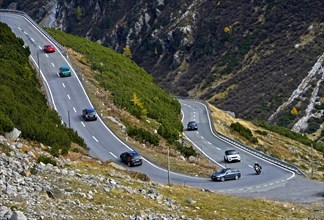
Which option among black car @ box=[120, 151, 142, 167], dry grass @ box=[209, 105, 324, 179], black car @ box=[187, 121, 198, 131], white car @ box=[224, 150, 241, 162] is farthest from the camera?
black car @ box=[187, 121, 198, 131]

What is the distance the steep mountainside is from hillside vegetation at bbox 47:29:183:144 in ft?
107

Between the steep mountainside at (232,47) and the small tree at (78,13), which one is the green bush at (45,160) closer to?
the steep mountainside at (232,47)

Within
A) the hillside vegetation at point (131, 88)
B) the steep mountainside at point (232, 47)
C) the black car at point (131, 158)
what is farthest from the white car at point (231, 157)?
the steep mountainside at point (232, 47)

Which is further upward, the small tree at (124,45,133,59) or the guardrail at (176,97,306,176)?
the small tree at (124,45,133,59)

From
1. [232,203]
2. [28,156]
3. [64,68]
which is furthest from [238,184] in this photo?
[64,68]

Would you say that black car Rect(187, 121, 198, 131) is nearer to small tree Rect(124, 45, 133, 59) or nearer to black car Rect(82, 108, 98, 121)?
black car Rect(82, 108, 98, 121)

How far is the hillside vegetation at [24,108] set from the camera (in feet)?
107

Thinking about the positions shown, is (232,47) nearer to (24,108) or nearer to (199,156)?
(199,156)

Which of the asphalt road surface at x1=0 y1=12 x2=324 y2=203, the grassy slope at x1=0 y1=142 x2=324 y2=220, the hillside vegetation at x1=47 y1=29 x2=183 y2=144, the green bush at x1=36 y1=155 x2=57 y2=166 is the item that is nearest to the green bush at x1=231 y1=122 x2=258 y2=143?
the asphalt road surface at x1=0 y1=12 x2=324 y2=203

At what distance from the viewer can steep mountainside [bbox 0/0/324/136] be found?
348 feet

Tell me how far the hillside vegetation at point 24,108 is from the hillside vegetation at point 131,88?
9.26 m

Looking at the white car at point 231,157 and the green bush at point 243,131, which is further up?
the white car at point 231,157

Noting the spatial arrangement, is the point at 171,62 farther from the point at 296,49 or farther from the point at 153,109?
the point at 153,109

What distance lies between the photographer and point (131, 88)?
216 ft
